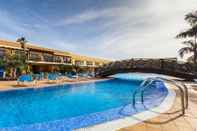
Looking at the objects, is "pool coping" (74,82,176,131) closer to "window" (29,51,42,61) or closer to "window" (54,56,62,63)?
"window" (29,51,42,61)

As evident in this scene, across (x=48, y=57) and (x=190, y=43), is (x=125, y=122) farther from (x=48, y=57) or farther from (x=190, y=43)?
(x=48, y=57)

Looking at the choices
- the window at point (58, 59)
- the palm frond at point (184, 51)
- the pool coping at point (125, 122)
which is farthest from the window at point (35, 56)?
the pool coping at point (125, 122)

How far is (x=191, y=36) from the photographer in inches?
973

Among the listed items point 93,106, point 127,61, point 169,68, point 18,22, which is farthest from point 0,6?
point 169,68

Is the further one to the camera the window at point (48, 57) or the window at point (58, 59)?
the window at point (58, 59)

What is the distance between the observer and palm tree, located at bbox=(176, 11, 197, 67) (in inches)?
930

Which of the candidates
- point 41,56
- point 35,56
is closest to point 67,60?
point 41,56

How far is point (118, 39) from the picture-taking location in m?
25.1

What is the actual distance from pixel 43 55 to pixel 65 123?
81.7 feet

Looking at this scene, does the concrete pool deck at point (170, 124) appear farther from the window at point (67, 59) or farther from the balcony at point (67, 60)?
the window at point (67, 59)

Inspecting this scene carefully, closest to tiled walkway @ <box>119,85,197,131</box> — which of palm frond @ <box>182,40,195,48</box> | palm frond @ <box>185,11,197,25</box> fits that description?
palm frond @ <box>185,11,197,25</box>

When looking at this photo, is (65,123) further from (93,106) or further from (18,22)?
(18,22)

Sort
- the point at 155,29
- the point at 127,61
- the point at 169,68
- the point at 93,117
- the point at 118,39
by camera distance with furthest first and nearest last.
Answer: the point at 127,61 < the point at 118,39 < the point at 169,68 < the point at 155,29 < the point at 93,117

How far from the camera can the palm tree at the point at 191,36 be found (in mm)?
23628
